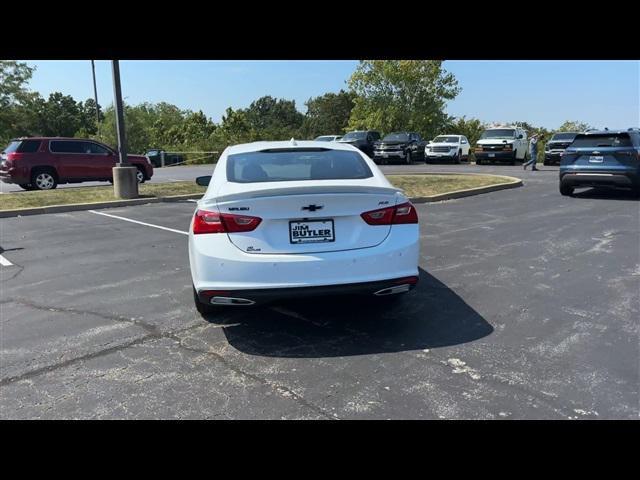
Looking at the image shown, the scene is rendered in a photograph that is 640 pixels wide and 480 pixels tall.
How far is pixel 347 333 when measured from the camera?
424 cm

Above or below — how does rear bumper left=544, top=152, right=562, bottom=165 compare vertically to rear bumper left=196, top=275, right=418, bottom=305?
above

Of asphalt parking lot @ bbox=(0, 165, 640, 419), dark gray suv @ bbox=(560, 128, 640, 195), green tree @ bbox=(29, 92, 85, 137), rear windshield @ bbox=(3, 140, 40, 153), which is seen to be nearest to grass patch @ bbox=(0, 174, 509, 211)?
rear windshield @ bbox=(3, 140, 40, 153)

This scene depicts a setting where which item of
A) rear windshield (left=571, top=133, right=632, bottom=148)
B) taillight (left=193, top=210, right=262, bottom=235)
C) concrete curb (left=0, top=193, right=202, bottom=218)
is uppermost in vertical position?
rear windshield (left=571, top=133, right=632, bottom=148)

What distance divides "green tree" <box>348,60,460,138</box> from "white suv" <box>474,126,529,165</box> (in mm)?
16006

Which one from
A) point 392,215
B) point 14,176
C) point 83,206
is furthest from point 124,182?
point 392,215

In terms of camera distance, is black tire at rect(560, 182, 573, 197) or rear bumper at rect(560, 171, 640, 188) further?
black tire at rect(560, 182, 573, 197)

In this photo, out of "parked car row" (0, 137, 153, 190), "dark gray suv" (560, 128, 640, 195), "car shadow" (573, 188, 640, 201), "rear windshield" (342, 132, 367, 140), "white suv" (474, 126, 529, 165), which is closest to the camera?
"dark gray suv" (560, 128, 640, 195)

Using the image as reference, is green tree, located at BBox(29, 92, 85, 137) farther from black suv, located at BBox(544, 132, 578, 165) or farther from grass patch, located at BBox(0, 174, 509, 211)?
black suv, located at BBox(544, 132, 578, 165)

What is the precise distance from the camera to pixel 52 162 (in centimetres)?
1648

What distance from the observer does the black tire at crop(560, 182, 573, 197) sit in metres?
12.9

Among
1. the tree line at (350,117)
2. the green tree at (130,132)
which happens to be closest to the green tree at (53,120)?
the tree line at (350,117)

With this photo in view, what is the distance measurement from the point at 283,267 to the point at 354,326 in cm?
98

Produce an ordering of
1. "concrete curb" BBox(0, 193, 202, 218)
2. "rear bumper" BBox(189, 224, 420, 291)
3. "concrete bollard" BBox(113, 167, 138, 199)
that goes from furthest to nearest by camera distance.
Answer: "concrete bollard" BBox(113, 167, 138, 199) < "concrete curb" BBox(0, 193, 202, 218) < "rear bumper" BBox(189, 224, 420, 291)
